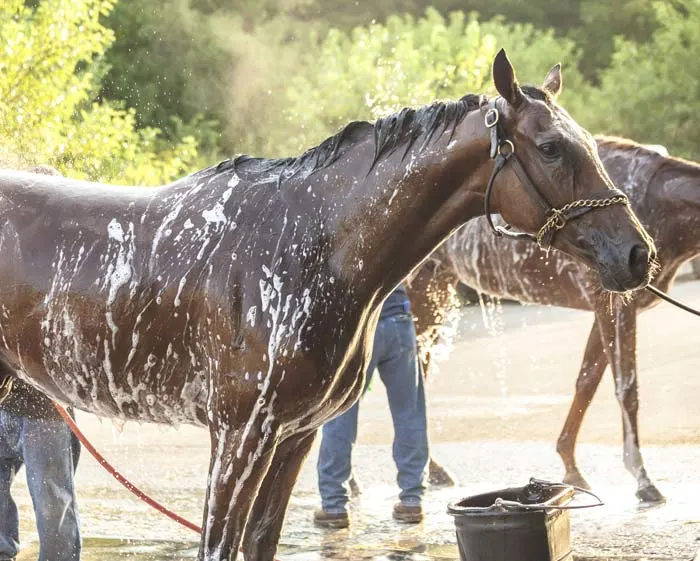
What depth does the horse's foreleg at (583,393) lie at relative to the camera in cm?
708

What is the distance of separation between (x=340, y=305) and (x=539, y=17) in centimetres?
2999

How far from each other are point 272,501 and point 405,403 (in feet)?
8.63

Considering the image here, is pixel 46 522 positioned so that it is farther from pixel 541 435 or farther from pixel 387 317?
pixel 541 435

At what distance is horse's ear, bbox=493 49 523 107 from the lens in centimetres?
342

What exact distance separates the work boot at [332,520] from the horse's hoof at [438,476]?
1210mm

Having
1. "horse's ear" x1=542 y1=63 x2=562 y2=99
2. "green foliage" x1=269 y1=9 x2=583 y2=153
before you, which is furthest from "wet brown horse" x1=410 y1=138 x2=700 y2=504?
"green foliage" x1=269 y1=9 x2=583 y2=153

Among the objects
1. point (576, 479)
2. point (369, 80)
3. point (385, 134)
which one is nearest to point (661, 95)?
point (369, 80)

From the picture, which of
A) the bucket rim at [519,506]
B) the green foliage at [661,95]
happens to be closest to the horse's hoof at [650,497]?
the bucket rim at [519,506]

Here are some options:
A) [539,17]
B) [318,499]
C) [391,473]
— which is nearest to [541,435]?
[391,473]

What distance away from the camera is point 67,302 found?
3.85 meters

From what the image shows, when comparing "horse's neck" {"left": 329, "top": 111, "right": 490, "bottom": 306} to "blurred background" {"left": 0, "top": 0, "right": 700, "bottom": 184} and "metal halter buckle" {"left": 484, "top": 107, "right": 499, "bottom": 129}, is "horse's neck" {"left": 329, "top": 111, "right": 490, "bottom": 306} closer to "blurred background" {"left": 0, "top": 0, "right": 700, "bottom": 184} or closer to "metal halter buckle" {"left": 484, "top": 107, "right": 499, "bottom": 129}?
"metal halter buckle" {"left": 484, "top": 107, "right": 499, "bottom": 129}

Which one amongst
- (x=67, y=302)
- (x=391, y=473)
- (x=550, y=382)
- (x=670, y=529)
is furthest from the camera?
(x=550, y=382)

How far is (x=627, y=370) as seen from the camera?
681cm

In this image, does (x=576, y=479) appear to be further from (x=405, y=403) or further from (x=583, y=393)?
(x=405, y=403)
